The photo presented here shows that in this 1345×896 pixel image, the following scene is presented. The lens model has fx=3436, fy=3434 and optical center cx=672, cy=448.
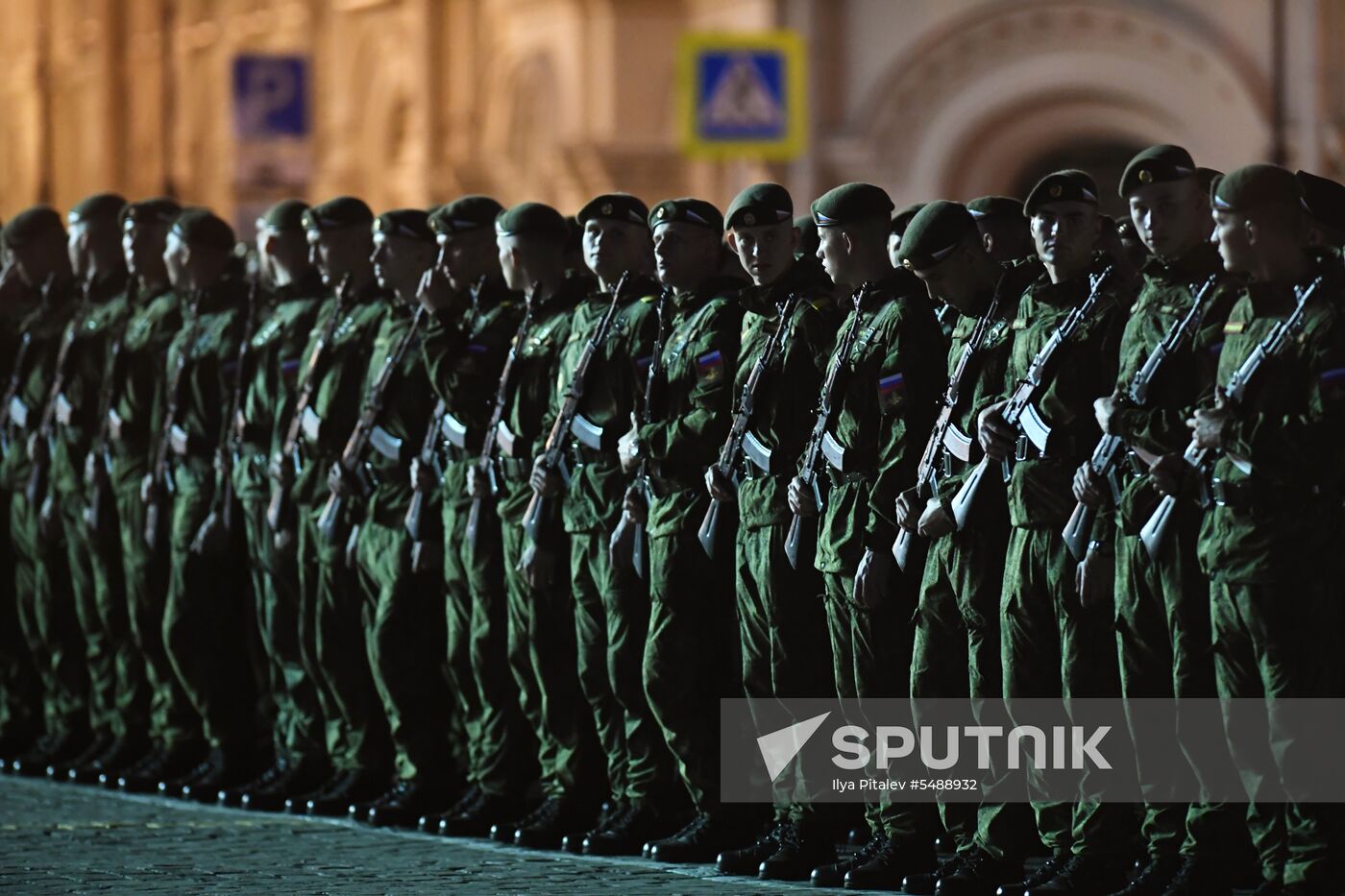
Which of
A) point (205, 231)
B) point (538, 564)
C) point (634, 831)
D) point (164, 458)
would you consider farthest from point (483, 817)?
point (205, 231)

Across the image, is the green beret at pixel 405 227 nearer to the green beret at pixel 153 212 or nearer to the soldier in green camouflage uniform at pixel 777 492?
the green beret at pixel 153 212

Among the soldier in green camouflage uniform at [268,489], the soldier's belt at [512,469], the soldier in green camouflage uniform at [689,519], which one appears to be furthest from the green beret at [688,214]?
the soldier in green camouflage uniform at [268,489]

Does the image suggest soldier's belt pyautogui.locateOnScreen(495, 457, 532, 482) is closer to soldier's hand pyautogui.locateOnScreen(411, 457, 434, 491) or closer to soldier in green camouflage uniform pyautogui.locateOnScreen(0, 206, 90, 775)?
soldier's hand pyautogui.locateOnScreen(411, 457, 434, 491)

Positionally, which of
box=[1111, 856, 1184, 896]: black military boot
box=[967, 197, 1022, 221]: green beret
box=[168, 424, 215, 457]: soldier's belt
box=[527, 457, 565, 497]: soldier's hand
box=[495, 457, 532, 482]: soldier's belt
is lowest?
box=[1111, 856, 1184, 896]: black military boot

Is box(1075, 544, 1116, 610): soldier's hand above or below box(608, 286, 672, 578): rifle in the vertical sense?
below

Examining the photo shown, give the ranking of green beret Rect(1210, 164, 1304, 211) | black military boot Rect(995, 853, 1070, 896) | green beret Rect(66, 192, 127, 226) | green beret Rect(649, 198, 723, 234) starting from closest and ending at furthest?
green beret Rect(1210, 164, 1304, 211) → black military boot Rect(995, 853, 1070, 896) → green beret Rect(649, 198, 723, 234) → green beret Rect(66, 192, 127, 226)

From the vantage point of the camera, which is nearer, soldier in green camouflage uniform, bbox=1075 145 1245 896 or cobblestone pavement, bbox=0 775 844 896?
soldier in green camouflage uniform, bbox=1075 145 1245 896

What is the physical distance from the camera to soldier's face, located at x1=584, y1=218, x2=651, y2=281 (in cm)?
1046

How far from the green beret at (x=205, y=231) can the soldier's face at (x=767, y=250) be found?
116 inches

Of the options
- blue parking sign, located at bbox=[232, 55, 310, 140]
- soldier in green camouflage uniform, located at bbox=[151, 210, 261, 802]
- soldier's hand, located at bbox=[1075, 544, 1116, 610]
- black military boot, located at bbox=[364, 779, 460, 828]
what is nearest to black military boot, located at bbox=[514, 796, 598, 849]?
black military boot, located at bbox=[364, 779, 460, 828]

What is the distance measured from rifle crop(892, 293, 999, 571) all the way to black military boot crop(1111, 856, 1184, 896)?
112cm

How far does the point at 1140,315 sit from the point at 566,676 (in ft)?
8.73

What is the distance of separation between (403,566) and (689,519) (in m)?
1.44

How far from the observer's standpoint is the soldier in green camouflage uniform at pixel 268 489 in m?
11.7
